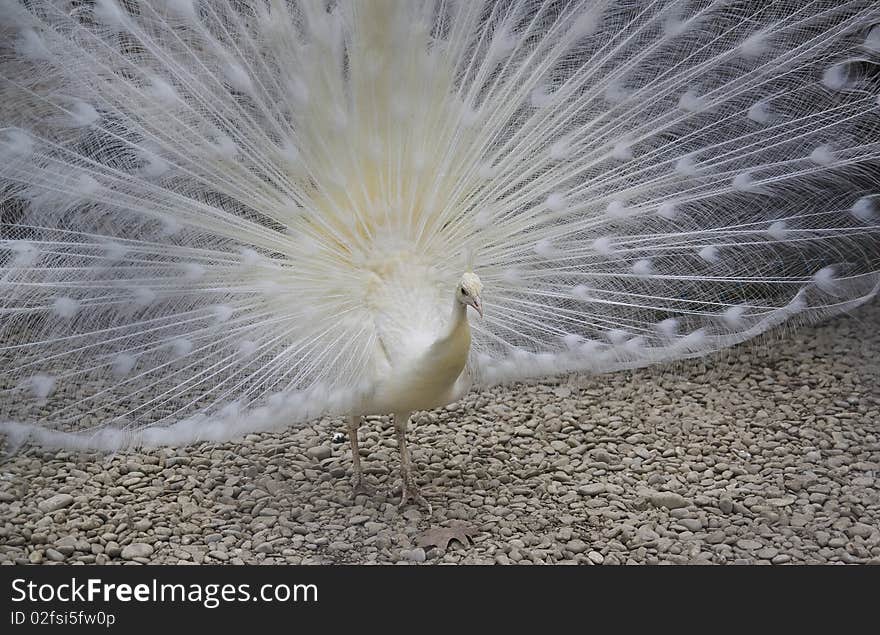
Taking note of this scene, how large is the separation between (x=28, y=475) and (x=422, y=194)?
2109mm

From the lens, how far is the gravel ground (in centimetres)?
386

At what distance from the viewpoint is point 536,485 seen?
14.3 feet

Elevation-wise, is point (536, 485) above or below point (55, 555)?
above

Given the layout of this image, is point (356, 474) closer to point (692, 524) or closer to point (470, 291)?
point (470, 291)

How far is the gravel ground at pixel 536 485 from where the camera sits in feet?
12.7

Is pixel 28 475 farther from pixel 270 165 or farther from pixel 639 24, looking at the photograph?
→ pixel 639 24

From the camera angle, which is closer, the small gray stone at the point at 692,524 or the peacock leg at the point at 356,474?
the small gray stone at the point at 692,524

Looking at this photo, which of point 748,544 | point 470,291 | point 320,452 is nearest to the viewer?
point 470,291

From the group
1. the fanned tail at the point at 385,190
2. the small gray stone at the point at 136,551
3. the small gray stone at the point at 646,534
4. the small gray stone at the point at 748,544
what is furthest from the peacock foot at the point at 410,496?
the small gray stone at the point at 748,544

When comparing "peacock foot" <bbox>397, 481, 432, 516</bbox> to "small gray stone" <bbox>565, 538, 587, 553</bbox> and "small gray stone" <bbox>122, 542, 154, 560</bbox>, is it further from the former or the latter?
"small gray stone" <bbox>122, 542, 154, 560</bbox>

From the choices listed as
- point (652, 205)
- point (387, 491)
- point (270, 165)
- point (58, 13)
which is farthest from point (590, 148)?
point (58, 13)

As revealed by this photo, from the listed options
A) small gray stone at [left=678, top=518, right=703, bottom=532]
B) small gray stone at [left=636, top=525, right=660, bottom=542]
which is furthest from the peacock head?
small gray stone at [left=678, top=518, right=703, bottom=532]

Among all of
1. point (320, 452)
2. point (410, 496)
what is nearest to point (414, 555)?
point (410, 496)

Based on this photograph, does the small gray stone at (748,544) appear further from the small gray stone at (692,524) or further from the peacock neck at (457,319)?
the peacock neck at (457,319)
